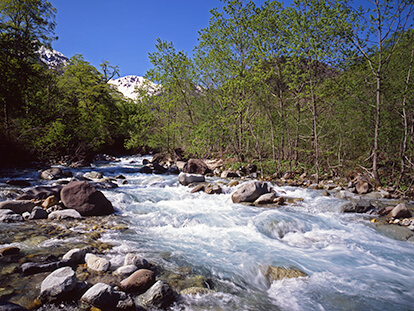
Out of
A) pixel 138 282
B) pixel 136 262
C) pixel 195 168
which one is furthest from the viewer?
pixel 195 168

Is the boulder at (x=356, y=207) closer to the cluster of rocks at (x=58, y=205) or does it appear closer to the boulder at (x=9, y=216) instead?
the cluster of rocks at (x=58, y=205)

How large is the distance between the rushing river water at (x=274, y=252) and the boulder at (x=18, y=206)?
94.7 inches

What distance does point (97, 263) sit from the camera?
11.8 ft

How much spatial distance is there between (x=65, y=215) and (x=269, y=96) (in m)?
13.2

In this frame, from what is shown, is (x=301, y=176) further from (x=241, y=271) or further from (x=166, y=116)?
(x=166, y=116)

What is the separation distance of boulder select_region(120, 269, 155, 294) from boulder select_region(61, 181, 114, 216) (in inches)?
164

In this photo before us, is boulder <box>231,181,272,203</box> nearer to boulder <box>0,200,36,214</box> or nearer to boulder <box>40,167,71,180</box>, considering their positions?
boulder <box>0,200,36,214</box>

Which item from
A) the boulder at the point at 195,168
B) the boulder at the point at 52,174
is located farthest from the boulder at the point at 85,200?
the boulder at the point at 195,168

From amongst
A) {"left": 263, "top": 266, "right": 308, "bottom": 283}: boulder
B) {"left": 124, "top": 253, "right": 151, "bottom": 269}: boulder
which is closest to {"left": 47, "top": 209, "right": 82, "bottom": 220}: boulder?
{"left": 124, "top": 253, "right": 151, "bottom": 269}: boulder

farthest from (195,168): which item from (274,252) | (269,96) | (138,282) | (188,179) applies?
(138,282)

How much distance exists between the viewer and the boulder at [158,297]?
2867 mm

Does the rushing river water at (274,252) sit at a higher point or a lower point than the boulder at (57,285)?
lower

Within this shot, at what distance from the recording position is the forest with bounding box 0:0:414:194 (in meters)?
9.89

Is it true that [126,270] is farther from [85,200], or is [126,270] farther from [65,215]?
[85,200]
